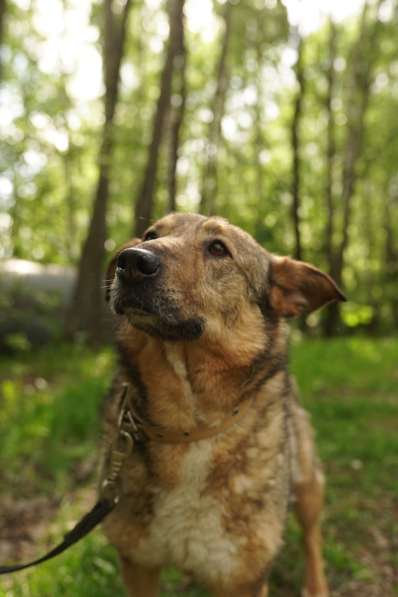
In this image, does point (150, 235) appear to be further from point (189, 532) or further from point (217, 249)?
point (189, 532)

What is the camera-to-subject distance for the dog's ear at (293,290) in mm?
3189

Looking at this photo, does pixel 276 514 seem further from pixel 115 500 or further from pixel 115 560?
pixel 115 560

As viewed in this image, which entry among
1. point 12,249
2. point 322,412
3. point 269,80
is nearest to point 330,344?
point 322,412

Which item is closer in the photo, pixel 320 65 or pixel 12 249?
pixel 12 249

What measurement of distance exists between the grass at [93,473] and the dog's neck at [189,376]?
54.7 inches

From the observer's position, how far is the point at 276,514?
112 inches

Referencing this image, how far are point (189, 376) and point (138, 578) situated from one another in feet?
3.36

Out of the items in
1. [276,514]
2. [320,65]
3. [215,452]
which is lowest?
[276,514]

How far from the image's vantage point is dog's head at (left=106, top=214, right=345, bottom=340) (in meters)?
2.47

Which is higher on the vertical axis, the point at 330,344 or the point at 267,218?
the point at 267,218

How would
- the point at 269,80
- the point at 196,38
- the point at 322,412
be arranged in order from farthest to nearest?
the point at 269,80 < the point at 196,38 < the point at 322,412

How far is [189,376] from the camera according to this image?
2793 mm

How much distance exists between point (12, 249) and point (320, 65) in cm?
1328

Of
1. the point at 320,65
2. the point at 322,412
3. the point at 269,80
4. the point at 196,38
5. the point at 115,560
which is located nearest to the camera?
the point at 115,560
